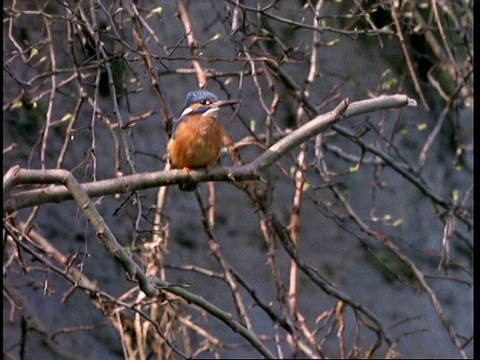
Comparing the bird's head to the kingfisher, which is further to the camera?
the bird's head

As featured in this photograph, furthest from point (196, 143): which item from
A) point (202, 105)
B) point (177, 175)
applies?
point (177, 175)

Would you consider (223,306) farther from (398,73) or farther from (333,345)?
(398,73)

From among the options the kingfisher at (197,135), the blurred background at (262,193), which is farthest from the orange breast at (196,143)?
the blurred background at (262,193)

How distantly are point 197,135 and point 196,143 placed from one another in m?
0.07

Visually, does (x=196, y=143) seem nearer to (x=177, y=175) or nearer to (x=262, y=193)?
(x=177, y=175)

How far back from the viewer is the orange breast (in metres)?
2.81

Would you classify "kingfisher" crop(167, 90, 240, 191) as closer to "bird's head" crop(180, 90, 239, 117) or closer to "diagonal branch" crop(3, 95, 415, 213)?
"bird's head" crop(180, 90, 239, 117)

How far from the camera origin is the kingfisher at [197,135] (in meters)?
2.82

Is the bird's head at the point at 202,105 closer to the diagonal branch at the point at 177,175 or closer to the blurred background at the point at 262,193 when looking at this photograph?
the blurred background at the point at 262,193

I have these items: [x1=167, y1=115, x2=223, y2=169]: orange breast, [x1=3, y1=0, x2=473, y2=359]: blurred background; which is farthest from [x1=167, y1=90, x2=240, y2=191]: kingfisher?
[x1=3, y1=0, x2=473, y2=359]: blurred background

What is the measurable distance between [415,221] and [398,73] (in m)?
0.70

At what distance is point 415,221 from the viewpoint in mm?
4566

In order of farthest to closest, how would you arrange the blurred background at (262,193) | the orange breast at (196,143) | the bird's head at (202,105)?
the blurred background at (262,193) → the bird's head at (202,105) → the orange breast at (196,143)
